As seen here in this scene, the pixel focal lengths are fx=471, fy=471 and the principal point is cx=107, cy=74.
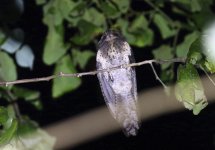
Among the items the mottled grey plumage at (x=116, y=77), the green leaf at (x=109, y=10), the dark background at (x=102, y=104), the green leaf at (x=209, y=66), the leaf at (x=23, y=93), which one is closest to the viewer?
the green leaf at (x=209, y=66)

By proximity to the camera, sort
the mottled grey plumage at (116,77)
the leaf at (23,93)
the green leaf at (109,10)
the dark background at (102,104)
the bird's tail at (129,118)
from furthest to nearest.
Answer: the dark background at (102,104), the leaf at (23,93), the green leaf at (109,10), the mottled grey plumage at (116,77), the bird's tail at (129,118)

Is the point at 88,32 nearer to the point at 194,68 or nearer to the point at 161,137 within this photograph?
the point at 194,68

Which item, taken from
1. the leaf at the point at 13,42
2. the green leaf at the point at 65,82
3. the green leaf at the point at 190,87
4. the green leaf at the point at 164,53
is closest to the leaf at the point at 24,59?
the leaf at the point at 13,42

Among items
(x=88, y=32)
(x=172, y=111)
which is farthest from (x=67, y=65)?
(x=172, y=111)

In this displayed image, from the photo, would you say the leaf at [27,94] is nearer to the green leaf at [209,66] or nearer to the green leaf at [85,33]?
the green leaf at [85,33]

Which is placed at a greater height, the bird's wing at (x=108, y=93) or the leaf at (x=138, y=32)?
the leaf at (x=138, y=32)

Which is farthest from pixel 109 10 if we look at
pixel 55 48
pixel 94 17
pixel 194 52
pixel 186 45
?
pixel 194 52

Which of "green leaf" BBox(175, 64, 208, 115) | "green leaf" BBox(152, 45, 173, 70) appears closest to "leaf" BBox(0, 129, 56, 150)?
"green leaf" BBox(152, 45, 173, 70)
